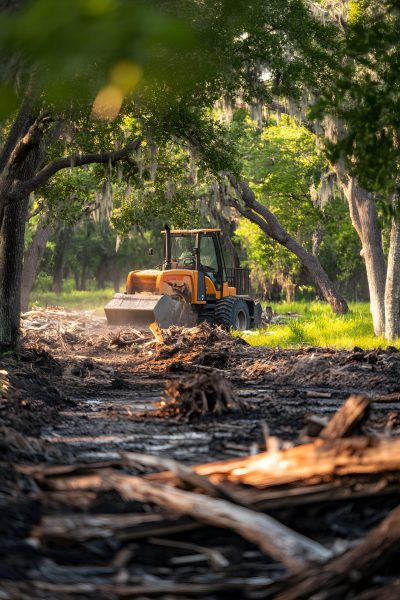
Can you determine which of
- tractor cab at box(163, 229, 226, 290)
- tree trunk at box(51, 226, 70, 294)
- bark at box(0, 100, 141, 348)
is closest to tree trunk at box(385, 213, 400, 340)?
tractor cab at box(163, 229, 226, 290)

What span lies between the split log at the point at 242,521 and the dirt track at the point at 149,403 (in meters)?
0.16

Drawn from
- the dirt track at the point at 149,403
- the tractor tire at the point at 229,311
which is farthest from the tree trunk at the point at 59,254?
the dirt track at the point at 149,403

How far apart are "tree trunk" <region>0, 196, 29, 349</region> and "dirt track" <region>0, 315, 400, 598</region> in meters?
0.92

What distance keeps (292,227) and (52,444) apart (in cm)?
2616

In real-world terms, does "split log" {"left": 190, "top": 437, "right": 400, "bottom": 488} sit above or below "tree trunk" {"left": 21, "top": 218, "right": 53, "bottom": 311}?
below

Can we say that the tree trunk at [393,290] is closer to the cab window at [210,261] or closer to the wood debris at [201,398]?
the cab window at [210,261]

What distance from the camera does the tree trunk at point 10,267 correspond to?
2084 centimetres

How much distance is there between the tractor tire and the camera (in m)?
27.3

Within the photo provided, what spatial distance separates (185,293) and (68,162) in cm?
795

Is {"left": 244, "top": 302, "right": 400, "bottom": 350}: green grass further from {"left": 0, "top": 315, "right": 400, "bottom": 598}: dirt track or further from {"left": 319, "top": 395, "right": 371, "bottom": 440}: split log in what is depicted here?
{"left": 319, "top": 395, "right": 371, "bottom": 440}: split log

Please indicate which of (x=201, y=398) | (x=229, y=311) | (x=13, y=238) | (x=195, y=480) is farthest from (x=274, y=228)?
(x=195, y=480)

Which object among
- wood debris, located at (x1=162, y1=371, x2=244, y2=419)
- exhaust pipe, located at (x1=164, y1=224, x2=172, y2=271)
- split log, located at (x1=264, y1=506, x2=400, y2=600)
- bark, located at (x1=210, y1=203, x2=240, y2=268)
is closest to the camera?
split log, located at (x1=264, y1=506, x2=400, y2=600)

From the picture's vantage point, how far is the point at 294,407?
520 inches

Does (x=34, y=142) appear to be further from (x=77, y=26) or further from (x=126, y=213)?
(x=77, y=26)
